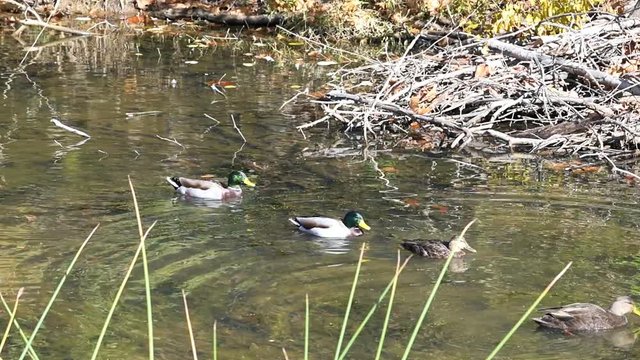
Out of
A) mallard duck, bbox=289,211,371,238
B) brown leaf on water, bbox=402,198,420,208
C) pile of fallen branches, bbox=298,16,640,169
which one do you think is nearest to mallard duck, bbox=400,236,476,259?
mallard duck, bbox=289,211,371,238

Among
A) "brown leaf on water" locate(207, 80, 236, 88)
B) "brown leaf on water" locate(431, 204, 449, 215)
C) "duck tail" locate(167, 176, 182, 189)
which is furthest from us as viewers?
"brown leaf on water" locate(207, 80, 236, 88)

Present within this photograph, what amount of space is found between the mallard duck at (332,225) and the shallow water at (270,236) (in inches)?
4.1

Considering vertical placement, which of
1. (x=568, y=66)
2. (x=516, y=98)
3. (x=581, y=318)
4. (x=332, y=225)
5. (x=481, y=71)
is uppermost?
(x=568, y=66)

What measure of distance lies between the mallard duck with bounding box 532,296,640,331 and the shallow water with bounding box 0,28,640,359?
0.27ft

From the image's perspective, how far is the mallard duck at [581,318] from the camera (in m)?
6.75

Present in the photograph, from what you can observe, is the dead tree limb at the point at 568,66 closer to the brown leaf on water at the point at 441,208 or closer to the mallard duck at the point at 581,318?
the brown leaf on water at the point at 441,208

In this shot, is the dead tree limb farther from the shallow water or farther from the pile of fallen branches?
the shallow water

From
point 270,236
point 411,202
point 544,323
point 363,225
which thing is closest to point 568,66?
point 411,202

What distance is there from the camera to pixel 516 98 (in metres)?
12.8

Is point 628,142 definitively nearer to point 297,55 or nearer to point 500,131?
point 500,131

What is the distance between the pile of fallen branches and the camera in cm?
1190

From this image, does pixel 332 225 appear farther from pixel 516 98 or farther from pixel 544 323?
pixel 516 98

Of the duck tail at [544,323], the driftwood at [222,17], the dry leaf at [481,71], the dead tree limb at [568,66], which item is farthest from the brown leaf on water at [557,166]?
the driftwood at [222,17]

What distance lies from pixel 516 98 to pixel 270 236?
499 centimetres
